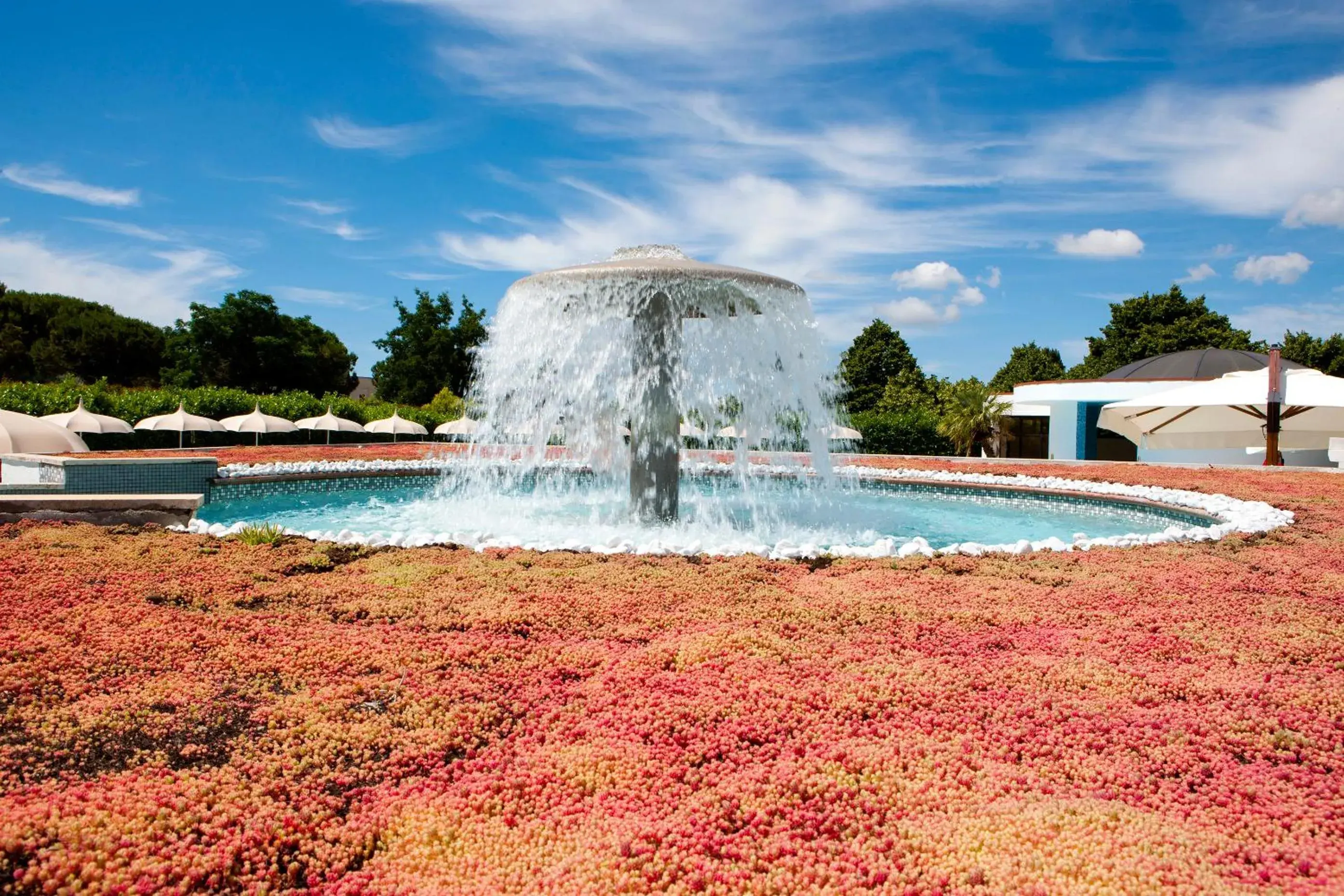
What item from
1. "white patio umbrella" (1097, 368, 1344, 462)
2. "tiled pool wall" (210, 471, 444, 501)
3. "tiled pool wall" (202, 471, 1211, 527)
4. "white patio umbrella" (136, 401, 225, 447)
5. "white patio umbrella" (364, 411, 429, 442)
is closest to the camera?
"tiled pool wall" (202, 471, 1211, 527)

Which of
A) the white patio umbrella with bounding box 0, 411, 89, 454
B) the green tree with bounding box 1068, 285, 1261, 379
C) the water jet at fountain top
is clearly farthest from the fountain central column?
the green tree with bounding box 1068, 285, 1261, 379

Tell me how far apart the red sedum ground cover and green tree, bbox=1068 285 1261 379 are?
156ft

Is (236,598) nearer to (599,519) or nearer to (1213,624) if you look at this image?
(599,519)

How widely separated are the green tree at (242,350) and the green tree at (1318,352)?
2576 inches

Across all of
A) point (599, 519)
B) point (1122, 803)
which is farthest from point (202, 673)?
point (599, 519)

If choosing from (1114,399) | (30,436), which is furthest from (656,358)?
(1114,399)

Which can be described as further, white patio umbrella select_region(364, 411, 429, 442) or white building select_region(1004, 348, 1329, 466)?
white patio umbrella select_region(364, 411, 429, 442)

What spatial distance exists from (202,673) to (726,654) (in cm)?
281

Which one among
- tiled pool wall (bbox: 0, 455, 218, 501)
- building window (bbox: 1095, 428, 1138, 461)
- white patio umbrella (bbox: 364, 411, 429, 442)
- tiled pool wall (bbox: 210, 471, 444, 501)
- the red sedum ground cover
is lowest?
the red sedum ground cover

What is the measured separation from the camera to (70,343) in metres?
58.9

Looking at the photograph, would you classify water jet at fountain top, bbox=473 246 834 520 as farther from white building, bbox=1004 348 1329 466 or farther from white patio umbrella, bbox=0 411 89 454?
white building, bbox=1004 348 1329 466

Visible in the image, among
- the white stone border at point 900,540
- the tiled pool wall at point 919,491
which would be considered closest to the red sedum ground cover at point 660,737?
the white stone border at point 900,540

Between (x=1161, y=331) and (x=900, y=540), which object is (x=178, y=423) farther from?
(x=1161, y=331)

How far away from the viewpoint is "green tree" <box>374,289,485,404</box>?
56219mm
